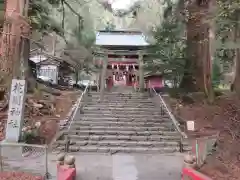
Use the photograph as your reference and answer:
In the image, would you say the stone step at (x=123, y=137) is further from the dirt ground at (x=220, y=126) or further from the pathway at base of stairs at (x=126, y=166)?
the dirt ground at (x=220, y=126)

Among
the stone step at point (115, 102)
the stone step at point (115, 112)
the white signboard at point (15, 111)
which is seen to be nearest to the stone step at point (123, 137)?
the stone step at point (115, 112)

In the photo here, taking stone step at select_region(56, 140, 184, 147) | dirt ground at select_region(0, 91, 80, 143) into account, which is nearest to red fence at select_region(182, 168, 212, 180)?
stone step at select_region(56, 140, 184, 147)

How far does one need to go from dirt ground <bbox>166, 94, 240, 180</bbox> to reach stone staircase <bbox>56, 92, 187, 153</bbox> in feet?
3.95

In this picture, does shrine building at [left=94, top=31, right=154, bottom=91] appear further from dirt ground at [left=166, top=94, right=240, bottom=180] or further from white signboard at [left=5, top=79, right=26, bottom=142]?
white signboard at [left=5, top=79, right=26, bottom=142]

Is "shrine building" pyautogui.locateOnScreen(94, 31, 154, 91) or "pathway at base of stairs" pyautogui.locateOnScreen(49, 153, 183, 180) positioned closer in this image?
"pathway at base of stairs" pyautogui.locateOnScreen(49, 153, 183, 180)

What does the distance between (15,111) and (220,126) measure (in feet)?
26.7

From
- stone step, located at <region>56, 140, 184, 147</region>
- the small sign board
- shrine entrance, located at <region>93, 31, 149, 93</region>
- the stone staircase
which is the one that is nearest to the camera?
the stone staircase

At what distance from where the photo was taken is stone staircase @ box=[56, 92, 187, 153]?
40.0 feet

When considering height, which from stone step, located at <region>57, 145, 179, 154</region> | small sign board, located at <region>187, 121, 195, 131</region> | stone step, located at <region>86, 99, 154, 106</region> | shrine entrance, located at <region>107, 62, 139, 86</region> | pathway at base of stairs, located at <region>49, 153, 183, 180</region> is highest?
shrine entrance, located at <region>107, 62, 139, 86</region>

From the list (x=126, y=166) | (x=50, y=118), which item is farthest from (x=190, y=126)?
(x=50, y=118)

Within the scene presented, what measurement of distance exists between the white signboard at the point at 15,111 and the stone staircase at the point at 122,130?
193 centimetres

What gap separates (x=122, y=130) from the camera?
1368cm

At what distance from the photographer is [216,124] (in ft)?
45.3

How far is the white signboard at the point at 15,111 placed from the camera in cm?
1051
